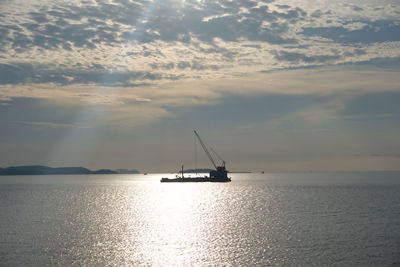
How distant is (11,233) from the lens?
88375mm

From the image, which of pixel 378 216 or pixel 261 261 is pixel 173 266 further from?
pixel 378 216

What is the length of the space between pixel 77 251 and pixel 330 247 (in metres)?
43.8

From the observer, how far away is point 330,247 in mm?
71188

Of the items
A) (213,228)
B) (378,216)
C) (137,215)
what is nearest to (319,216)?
(378,216)

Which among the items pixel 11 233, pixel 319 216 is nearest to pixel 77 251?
pixel 11 233

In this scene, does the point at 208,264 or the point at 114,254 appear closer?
the point at 208,264

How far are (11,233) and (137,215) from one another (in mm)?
46888

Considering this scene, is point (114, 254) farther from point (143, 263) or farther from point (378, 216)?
point (378, 216)

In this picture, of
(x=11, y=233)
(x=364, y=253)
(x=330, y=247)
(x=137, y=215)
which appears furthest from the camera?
(x=137, y=215)

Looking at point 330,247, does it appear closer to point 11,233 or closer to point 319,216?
point 319,216

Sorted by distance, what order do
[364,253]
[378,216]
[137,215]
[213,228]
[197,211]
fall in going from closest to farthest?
[364,253]
[213,228]
[378,216]
[137,215]
[197,211]

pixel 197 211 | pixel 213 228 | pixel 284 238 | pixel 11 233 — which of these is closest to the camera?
pixel 284 238

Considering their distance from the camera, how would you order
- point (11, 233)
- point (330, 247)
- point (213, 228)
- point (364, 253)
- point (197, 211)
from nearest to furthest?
point (364, 253) → point (330, 247) → point (11, 233) → point (213, 228) → point (197, 211)

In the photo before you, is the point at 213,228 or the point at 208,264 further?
the point at 213,228
